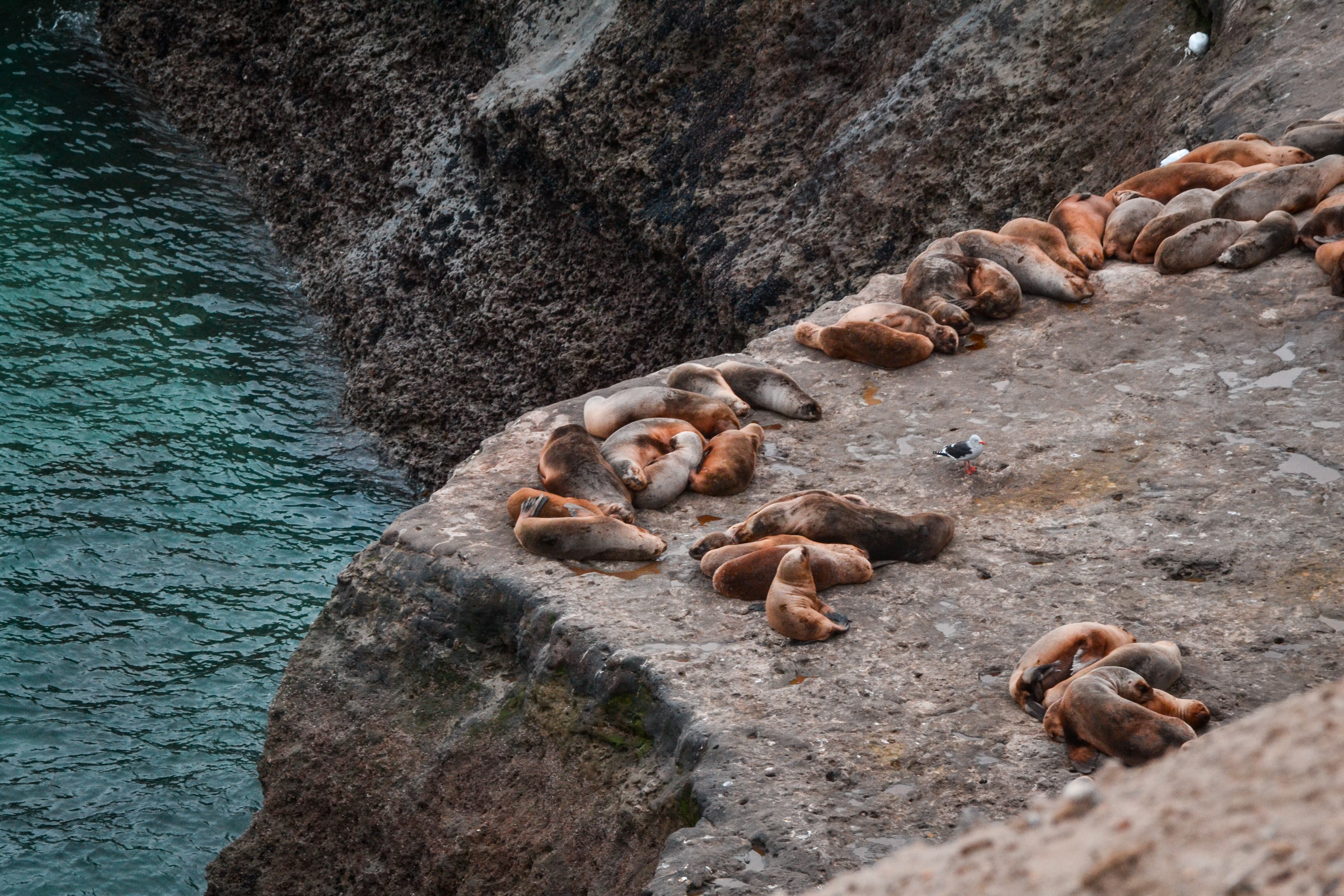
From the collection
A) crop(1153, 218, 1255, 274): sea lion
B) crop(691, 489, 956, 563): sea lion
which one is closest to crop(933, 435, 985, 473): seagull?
crop(691, 489, 956, 563): sea lion

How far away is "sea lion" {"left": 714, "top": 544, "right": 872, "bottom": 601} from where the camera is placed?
4.18 metres

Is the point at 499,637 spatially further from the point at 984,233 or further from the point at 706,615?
the point at 984,233

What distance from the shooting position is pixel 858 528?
437 centimetres

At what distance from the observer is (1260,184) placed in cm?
634

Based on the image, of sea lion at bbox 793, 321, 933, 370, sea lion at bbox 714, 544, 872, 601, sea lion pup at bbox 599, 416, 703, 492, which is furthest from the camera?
sea lion at bbox 793, 321, 933, 370

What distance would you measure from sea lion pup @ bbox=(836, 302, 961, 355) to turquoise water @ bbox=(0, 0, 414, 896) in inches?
171

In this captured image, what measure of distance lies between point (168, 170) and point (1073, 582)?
42.8 feet

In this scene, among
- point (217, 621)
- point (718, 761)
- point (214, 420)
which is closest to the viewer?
point (718, 761)

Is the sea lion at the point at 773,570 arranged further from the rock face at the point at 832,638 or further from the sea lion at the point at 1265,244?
the sea lion at the point at 1265,244

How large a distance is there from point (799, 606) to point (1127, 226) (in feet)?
12.1

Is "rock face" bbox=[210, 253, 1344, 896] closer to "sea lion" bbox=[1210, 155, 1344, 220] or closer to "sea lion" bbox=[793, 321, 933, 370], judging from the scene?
"sea lion" bbox=[793, 321, 933, 370]

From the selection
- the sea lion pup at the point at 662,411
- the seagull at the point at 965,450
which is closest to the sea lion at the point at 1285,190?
the seagull at the point at 965,450

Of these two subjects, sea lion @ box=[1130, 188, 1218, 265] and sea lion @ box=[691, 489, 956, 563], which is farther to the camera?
sea lion @ box=[1130, 188, 1218, 265]

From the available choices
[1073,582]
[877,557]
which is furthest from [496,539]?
[1073,582]
